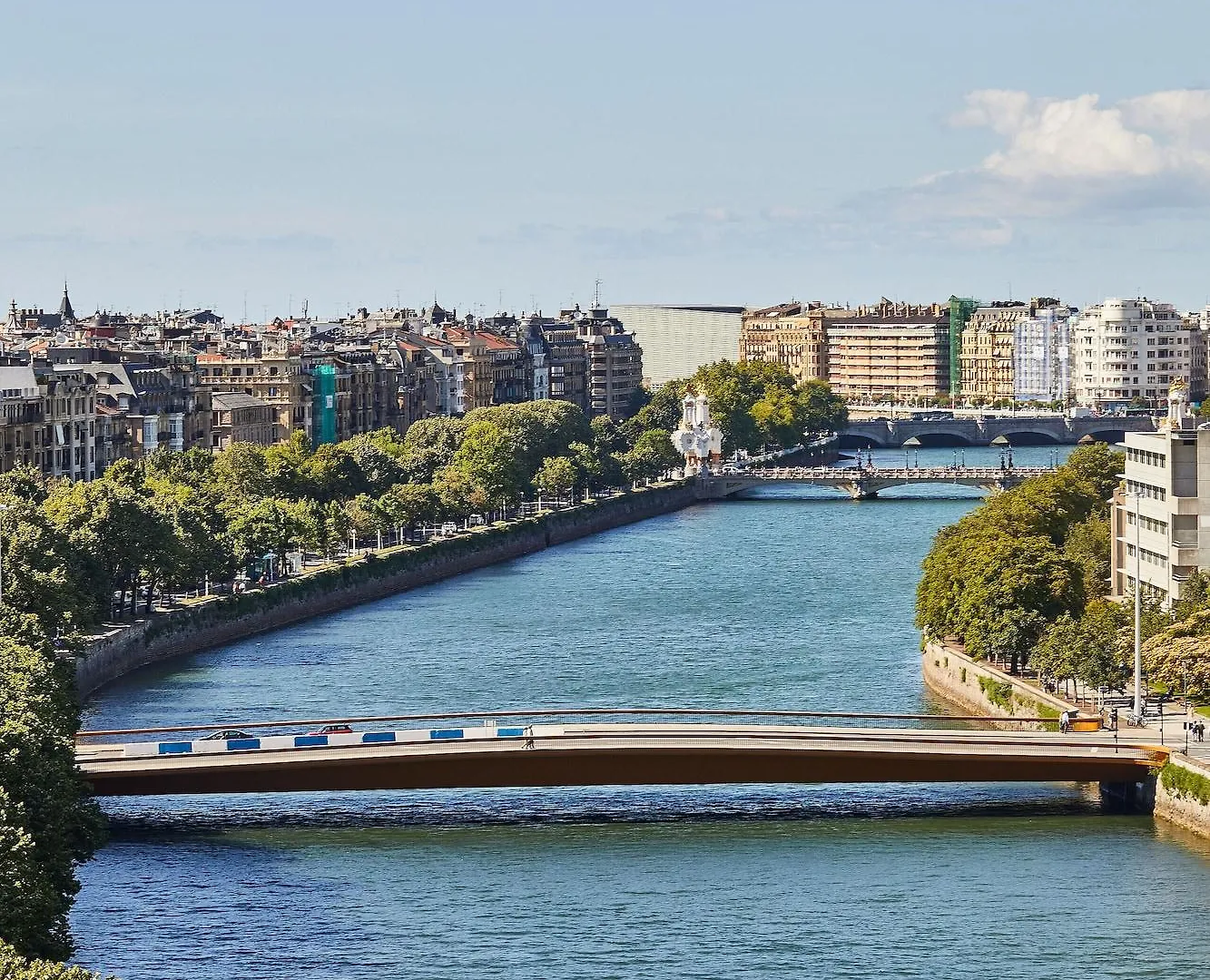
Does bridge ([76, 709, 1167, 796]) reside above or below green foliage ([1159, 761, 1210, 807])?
above

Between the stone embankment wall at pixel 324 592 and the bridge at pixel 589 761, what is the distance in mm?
14246

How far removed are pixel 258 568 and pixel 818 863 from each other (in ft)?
122

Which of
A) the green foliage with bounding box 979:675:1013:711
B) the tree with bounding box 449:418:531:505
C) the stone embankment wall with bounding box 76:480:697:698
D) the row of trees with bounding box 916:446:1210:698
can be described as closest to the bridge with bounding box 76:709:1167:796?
the row of trees with bounding box 916:446:1210:698

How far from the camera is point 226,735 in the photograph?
45.3 meters

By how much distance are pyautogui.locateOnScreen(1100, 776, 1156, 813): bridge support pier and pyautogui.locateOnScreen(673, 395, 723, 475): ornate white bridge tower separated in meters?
83.3

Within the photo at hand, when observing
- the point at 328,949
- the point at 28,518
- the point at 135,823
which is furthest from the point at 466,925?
the point at 28,518

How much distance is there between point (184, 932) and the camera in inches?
1435

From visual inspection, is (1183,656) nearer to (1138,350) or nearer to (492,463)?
(492,463)

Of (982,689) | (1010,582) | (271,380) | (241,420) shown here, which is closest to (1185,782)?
(982,689)

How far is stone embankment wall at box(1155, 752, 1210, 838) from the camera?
133ft

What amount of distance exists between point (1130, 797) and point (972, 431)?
11565 centimetres

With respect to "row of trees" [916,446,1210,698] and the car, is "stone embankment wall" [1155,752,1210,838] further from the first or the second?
the car

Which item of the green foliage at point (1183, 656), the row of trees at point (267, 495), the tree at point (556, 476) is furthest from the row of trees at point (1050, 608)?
the tree at point (556, 476)

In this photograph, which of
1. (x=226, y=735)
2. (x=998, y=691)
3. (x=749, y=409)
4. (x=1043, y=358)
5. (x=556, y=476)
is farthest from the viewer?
(x=1043, y=358)
